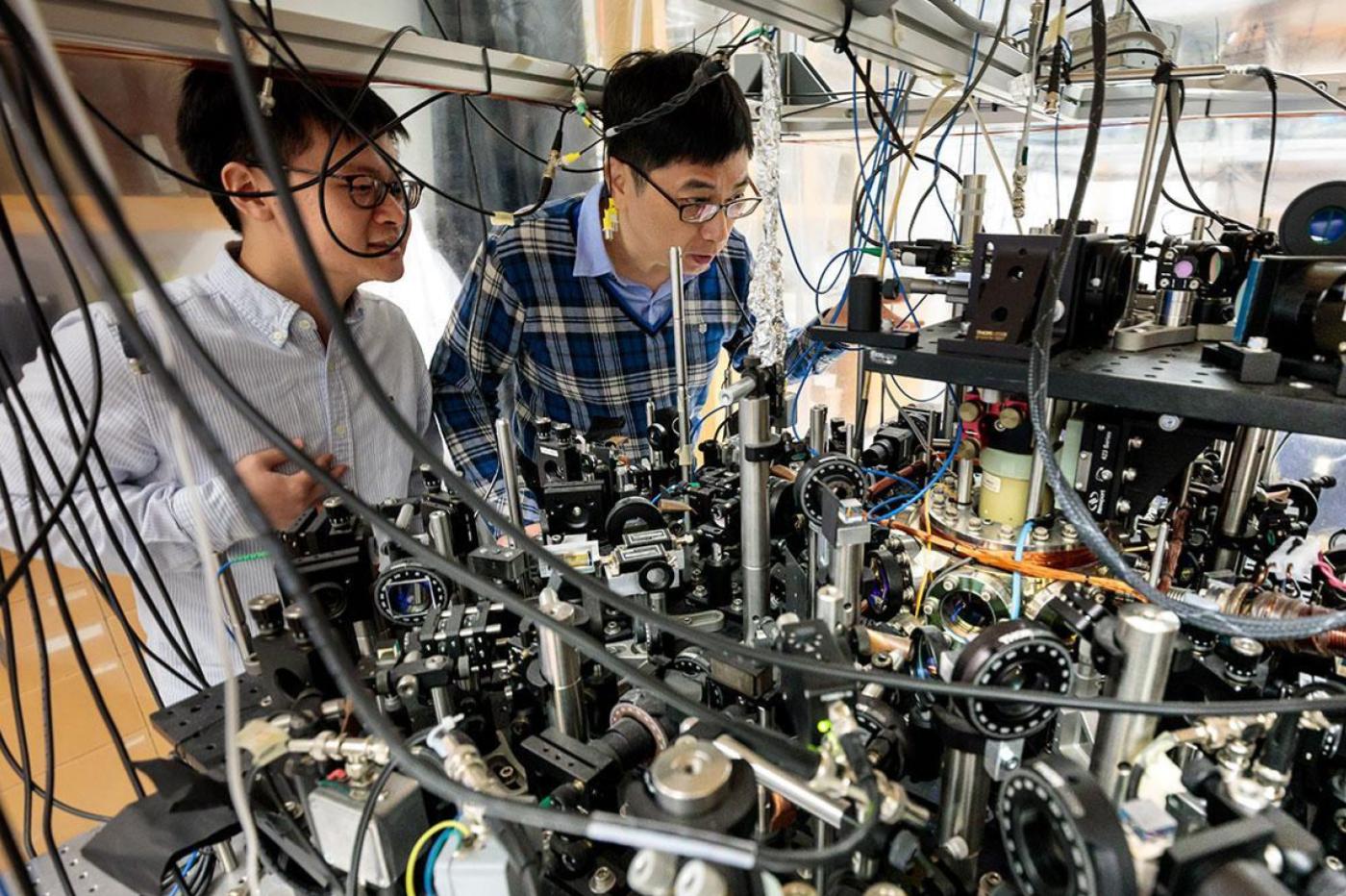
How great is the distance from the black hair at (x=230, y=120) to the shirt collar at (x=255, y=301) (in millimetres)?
150

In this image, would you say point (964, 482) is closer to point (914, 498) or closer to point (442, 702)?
point (914, 498)

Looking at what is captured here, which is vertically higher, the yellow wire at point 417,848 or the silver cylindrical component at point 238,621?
the silver cylindrical component at point 238,621

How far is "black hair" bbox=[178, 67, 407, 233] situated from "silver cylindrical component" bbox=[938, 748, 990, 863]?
48.4 inches

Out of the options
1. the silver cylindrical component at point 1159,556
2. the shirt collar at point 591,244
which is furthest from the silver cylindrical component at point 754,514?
the shirt collar at point 591,244

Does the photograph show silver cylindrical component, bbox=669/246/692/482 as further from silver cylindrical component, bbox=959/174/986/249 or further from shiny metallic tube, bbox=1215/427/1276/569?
shiny metallic tube, bbox=1215/427/1276/569

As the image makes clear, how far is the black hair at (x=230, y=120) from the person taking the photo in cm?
116

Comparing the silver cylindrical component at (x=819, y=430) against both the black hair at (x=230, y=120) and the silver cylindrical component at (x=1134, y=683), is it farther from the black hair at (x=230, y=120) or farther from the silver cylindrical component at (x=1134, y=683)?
the black hair at (x=230, y=120)

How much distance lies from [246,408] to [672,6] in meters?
2.59

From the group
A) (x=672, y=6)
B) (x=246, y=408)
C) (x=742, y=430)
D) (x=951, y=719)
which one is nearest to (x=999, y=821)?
(x=951, y=719)

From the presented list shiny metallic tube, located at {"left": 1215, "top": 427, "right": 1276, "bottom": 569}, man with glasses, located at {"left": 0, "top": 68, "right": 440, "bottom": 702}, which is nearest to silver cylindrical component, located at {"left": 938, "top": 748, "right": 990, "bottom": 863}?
shiny metallic tube, located at {"left": 1215, "top": 427, "right": 1276, "bottom": 569}

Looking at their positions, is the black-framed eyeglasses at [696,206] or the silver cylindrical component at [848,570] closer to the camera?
the silver cylindrical component at [848,570]

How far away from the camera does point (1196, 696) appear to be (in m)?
0.65

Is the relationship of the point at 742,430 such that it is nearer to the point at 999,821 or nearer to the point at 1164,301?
the point at 999,821

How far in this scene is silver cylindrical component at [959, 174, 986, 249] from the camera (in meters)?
1.04
